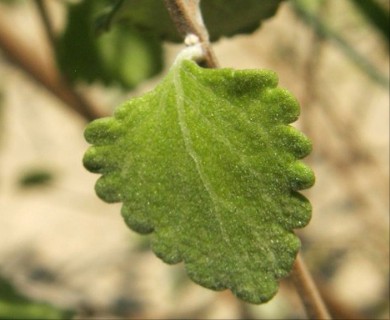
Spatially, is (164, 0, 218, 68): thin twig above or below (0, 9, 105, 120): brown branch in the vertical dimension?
above

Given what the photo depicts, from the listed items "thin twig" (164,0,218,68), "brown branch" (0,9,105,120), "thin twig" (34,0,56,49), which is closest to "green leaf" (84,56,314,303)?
"thin twig" (164,0,218,68)

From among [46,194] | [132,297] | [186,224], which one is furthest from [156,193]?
[46,194]

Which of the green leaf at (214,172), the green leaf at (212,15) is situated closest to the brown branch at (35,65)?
the green leaf at (212,15)

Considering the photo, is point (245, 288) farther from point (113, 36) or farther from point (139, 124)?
point (113, 36)

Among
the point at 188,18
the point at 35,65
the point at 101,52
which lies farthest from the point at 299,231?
the point at 188,18

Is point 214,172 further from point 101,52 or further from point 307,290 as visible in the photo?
point 101,52

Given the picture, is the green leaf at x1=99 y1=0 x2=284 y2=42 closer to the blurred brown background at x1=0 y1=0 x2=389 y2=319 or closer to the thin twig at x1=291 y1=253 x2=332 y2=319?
the thin twig at x1=291 y1=253 x2=332 y2=319

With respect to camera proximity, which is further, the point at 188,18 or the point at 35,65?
the point at 35,65
